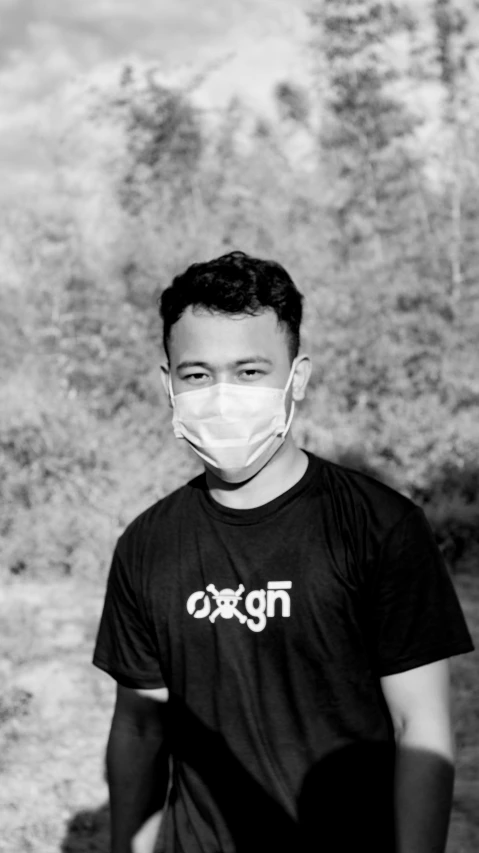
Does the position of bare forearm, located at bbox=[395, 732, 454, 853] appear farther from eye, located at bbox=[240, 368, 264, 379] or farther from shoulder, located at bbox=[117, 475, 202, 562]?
eye, located at bbox=[240, 368, 264, 379]

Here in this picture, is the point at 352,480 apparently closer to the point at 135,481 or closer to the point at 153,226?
the point at 135,481

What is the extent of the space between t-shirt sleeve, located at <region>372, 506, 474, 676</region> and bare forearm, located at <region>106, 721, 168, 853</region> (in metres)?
0.57

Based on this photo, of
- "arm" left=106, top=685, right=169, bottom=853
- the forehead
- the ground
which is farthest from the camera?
the ground

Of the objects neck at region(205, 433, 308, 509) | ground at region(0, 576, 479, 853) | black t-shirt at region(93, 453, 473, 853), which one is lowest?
ground at region(0, 576, 479, 853)

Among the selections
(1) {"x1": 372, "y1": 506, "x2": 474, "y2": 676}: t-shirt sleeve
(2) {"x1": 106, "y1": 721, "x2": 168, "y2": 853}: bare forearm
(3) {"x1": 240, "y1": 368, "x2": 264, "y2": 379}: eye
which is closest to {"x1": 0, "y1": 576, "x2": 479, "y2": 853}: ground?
(2) {"x1": 106, "y1": 721, "x2": 168, "y2": 853}: bare forearm

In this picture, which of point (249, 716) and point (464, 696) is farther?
point (464, 696)

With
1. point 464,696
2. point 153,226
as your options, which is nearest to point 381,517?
point 464,696

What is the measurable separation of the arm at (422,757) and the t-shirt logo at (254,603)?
222 mm

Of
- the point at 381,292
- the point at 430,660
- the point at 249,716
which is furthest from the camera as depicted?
the point at 381,292

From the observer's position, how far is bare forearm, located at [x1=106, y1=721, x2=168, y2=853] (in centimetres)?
193

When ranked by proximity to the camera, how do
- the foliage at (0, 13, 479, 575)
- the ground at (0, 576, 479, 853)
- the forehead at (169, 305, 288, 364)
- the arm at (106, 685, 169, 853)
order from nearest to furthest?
the forehead at (169, 305, 288, 364)
the arm at (106, 685, 169, 853)
the ground at (0, 576, 479, 853)
the foliage at (0, 13, 479, 575)

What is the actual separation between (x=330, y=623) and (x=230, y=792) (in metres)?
0.37

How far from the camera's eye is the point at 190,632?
1.76 meters

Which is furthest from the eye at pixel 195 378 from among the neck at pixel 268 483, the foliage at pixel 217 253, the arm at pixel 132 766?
the foliage at pixel 217 253
